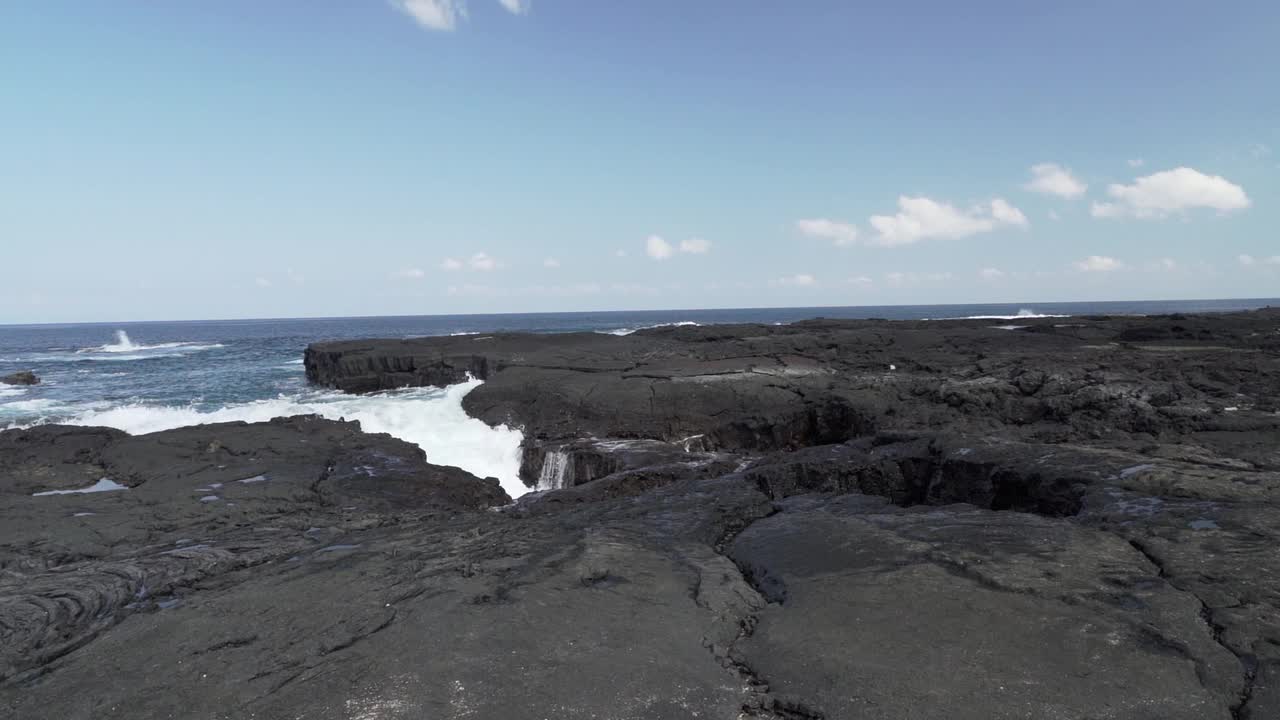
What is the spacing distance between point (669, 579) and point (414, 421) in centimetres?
1496

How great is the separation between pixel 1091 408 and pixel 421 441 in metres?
15.9

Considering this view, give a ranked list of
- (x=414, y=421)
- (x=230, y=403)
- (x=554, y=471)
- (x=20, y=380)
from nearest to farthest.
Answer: (x=554, y=471)
(x=414, y=421)
(x=230, y=403)
(x=20, y=380)

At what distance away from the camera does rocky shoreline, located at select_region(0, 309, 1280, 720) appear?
3.71 metres

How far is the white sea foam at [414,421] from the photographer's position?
53.4ft

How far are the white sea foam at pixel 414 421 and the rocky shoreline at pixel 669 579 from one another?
322 centimetres

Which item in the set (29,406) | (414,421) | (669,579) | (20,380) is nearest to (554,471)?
(414,421)

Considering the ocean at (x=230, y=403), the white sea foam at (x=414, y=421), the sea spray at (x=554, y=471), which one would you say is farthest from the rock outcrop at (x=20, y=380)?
the sea spray at (x=554, y=471)

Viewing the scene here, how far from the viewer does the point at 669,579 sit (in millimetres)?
5426

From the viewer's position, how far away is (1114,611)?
4297 mm

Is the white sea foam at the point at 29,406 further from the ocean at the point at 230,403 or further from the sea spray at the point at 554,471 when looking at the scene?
the sea spray at the point at 554,471

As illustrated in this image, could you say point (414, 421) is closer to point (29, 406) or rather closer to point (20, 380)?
point (29, 406)

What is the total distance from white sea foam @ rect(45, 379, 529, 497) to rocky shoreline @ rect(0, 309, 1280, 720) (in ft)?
10.6

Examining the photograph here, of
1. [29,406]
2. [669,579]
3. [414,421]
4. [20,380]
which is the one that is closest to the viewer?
[669,579]

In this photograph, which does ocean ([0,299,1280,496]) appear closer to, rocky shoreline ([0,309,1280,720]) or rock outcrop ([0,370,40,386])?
rock outcrop ([0,370,40,386])
